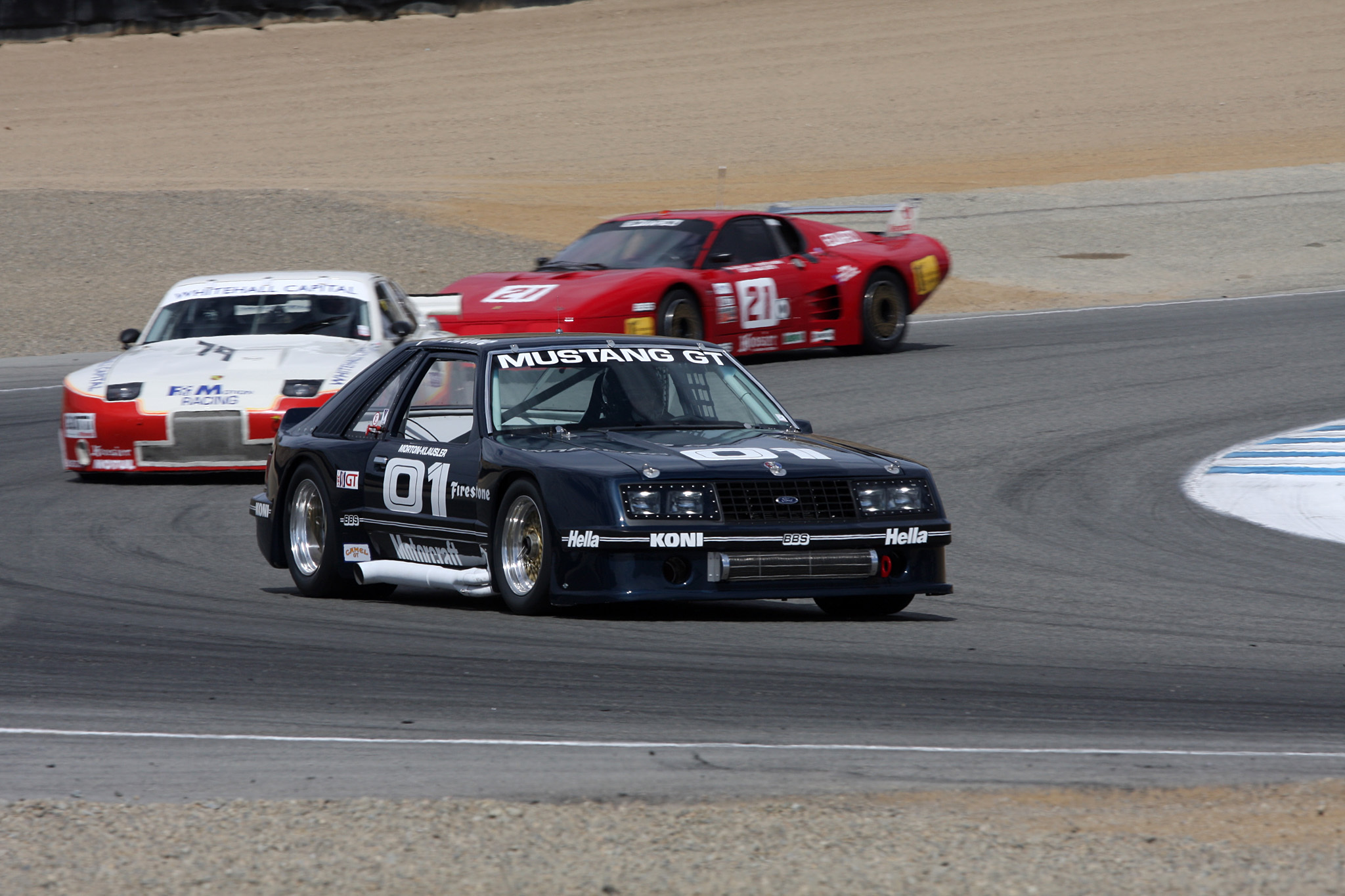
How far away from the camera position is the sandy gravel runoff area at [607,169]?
14.1 feet

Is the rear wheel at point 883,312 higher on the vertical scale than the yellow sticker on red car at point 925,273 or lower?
lower

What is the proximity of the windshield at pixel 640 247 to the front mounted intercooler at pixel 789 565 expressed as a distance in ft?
29.1

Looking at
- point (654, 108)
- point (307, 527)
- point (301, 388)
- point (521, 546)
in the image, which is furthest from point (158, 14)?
point (521, 546)

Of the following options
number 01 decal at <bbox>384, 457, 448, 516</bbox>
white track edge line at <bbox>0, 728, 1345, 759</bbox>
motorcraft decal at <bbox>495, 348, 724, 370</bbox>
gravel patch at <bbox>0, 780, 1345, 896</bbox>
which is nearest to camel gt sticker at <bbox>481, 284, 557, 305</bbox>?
A: motorcraft decal at <bbox>495, 348, 724, 370</bbox>

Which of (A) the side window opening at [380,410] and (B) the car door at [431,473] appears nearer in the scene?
(B) the car door at [431,473]

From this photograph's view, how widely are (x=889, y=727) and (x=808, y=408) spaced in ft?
29.6

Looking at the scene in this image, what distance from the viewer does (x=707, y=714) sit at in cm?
585

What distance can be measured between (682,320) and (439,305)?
75.3 inches

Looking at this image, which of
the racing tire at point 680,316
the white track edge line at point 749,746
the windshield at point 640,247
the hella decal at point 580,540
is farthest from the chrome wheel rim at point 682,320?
the white track edge line at point 749,746

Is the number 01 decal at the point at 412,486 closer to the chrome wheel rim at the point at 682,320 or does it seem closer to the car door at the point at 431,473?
the car door at the point at 431,473

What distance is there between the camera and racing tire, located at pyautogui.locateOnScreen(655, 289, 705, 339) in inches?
610

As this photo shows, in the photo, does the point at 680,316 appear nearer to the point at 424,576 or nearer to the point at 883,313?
the point at 883,313

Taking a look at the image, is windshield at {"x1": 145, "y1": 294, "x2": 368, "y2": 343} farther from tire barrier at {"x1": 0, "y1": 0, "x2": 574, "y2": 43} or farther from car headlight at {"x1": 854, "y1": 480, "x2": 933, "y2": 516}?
tire barrier at {"x1": 0, "y1": 0, "x2": 574, "y2": 43}

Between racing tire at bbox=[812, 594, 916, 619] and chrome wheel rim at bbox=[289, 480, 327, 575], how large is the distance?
2245 millimetres
